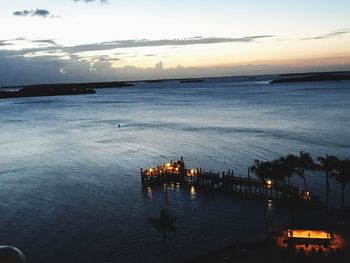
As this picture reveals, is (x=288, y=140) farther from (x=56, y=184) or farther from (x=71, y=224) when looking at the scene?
(x=71, y=224)

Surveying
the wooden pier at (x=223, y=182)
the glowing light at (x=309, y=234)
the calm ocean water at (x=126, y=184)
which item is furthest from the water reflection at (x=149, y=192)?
the glowing light at (x=309, y=234)

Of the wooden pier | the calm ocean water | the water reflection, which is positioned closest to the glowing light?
the calm ocean water

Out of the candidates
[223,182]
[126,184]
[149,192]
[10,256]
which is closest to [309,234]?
[223,182]

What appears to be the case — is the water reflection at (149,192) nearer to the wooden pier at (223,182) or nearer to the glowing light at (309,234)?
the wooden pier at (223,182)

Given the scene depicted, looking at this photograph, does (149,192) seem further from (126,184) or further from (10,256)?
(10,256)

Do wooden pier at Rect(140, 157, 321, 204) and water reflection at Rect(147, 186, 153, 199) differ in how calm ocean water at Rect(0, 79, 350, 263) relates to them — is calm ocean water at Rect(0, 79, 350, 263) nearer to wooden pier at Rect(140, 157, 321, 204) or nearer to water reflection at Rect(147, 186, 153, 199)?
water reflection at Rect(147, 186, 153, 199)

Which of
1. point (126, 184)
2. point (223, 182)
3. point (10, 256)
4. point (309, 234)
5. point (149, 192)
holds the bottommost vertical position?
point (149, 192)

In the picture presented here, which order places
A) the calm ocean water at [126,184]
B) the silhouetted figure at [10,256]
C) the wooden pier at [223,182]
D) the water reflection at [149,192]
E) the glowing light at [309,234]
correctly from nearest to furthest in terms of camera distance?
the silhouetted figure at [10,256]
the glowing light at [309,234]
the calm ocean water at [126,184]
the wooden pier at [223,182]
the water reflection at [149,192]
